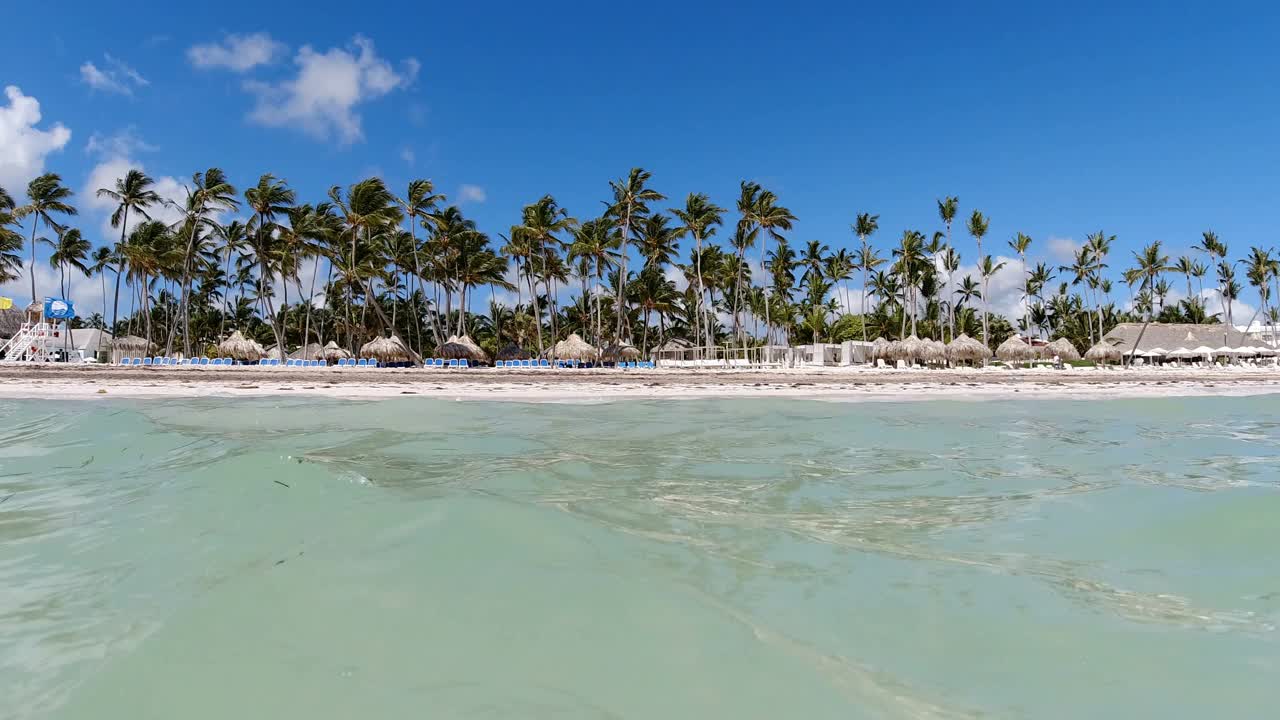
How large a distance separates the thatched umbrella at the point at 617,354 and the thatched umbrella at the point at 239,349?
76.8ft

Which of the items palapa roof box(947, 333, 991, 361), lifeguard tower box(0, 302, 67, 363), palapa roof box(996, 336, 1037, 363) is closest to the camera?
lifeguard tower box(0, 302, 67, 363)

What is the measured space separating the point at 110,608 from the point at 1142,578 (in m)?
4.60

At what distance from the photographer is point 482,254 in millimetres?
43844

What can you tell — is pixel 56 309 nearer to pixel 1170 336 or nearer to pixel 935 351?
pixel 935 351

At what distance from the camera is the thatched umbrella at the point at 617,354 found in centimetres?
4231

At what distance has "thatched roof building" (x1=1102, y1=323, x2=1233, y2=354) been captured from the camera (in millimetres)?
52812

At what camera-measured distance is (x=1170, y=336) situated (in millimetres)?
53562

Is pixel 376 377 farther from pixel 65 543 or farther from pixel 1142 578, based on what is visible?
pixel 1142 578

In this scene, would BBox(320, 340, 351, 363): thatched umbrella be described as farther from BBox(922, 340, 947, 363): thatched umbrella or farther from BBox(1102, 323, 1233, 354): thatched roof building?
BBox(1102, 323, 1233, 354): thatched roof building

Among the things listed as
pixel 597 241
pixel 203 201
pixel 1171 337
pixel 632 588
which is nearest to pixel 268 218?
pixel 203 201

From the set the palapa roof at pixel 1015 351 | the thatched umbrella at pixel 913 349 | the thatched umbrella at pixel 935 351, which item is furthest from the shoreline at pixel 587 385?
the palapa roof at pixel 1015 351

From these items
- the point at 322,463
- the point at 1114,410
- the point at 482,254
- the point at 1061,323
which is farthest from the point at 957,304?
the point at 322,463

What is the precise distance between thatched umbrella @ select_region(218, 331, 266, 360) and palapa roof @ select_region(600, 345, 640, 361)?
76.7 feet

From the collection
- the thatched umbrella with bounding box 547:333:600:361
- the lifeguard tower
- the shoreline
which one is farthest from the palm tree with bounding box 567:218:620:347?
the lifeguard tower
